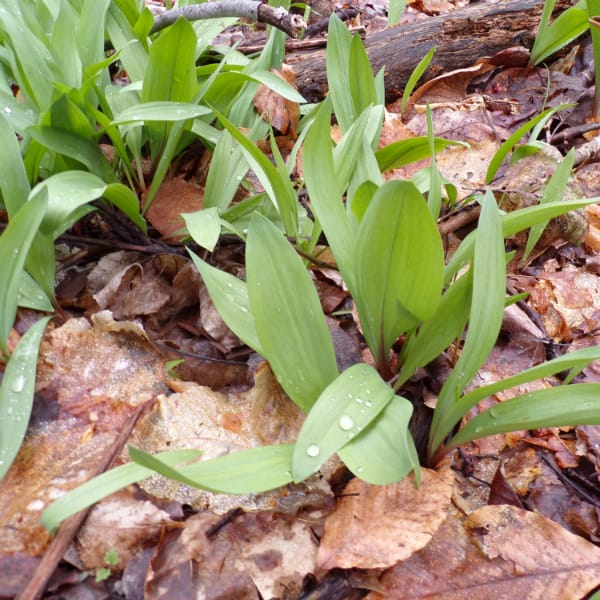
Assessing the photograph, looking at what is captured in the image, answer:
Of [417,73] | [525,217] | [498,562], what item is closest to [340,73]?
[417,73]

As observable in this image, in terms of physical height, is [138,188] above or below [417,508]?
above

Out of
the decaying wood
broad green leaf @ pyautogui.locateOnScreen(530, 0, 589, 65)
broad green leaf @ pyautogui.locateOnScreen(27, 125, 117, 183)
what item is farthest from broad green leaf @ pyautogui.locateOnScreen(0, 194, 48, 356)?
broad green leaf @ pyautogui.locateOnScreen(530, 0, 589, 65)

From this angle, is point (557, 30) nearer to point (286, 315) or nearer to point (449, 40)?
point (449, 40)

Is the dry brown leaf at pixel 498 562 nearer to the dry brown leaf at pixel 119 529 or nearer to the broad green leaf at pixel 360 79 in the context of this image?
the dry brown leaf at pixel 119 529

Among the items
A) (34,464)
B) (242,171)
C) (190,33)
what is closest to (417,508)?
(34,464)

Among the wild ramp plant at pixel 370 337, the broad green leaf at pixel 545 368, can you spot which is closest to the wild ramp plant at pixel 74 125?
the wild ramp plant at pixel 370 337

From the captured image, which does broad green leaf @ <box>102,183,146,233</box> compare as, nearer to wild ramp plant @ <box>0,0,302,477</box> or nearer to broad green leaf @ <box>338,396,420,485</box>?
wild ramp plant @ <box>0,0,302,477</box>

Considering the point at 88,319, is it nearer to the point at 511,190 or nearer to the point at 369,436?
the point at 369,436
